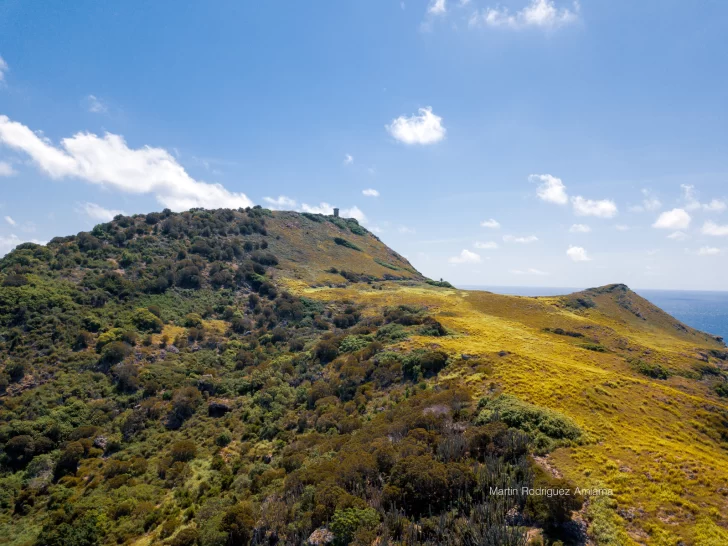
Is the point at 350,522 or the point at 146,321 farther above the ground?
the point at 146,321

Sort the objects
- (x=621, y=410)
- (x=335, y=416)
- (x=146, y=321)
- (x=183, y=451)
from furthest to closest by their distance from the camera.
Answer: (x=146, y=321), (x=335, y=416), (x=183, y=451), (x=621, y=410)

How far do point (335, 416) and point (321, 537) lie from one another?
1390 cm

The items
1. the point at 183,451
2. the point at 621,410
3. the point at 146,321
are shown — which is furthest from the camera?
the point at 146,321

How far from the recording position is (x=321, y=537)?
43.5 ft

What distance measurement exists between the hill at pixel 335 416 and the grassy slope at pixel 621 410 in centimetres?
14

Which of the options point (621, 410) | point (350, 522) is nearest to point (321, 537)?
point (350, 522)

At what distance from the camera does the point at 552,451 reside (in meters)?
17.1

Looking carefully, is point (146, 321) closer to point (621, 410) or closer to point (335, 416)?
point (335, 416)

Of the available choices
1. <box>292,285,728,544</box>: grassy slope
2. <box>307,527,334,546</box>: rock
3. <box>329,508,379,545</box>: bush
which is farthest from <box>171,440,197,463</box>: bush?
<box>292,285,728,544</box>: grassy slope

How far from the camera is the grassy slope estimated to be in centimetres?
1312

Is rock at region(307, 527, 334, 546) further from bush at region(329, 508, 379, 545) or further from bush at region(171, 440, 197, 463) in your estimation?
bush at region(171, 440, 197, 463)

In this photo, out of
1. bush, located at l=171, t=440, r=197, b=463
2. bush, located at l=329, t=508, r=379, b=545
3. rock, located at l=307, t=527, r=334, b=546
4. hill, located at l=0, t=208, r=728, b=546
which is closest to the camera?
bush, located at l=329, t=508, r=379, b=545

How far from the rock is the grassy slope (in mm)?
9627

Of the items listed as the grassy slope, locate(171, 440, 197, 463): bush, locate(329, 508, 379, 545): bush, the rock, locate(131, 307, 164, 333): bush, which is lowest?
locate(171, 440, 197, 463): bush
